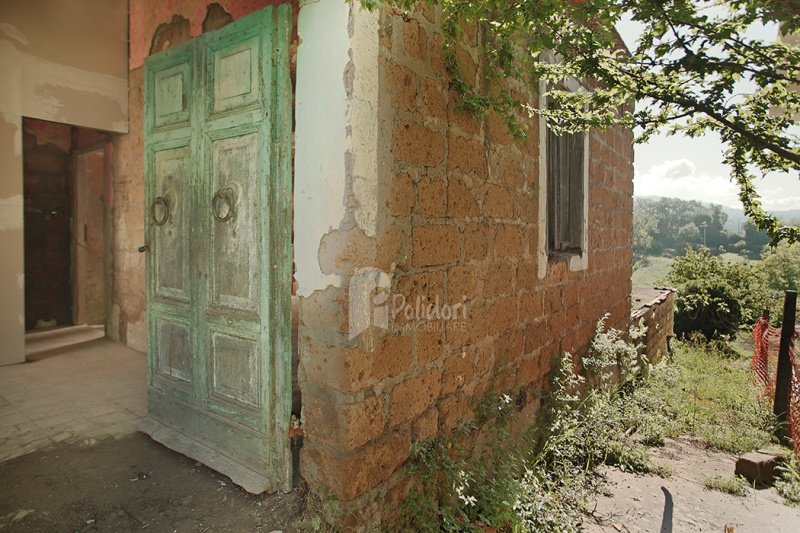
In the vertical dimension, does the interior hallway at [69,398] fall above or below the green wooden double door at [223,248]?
below

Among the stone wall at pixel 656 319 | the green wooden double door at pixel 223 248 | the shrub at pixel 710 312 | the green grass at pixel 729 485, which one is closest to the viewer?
the green wooden double door at pixel 223 248

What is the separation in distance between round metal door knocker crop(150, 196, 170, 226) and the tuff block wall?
4.07 feet

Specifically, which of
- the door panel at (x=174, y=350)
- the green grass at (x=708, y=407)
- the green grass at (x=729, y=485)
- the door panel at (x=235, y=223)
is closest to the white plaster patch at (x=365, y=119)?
the door panel at (x=235, y=223)

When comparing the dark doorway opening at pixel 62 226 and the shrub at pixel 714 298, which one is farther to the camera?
the shrub at pixel 714 298

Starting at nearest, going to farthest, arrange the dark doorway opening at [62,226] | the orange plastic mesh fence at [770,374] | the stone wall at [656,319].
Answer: the orange plastic mesh fence at [770,374] → the dark doorway opening at [62,226] → the stone wall at [656,319]

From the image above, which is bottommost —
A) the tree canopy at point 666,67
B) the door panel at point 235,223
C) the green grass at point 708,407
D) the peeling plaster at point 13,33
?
the green grass at point 708,407

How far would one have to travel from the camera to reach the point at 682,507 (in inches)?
118

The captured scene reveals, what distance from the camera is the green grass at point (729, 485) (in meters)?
3.26

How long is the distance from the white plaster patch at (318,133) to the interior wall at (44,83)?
4139 mm

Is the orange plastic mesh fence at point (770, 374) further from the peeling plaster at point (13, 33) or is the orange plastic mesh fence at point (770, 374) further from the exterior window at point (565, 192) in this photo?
the peeling plaster at point (13, 33)

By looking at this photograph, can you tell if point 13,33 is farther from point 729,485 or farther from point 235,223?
point 729,485

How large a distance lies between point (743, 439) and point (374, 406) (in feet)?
13.7

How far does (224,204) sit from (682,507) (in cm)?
348

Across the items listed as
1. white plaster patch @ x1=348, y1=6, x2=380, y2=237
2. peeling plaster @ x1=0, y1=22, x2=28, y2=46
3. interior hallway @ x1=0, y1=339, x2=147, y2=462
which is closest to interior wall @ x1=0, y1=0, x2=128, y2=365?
peeling plaster @ x1=0, y1=22, x2=28, y2=46
